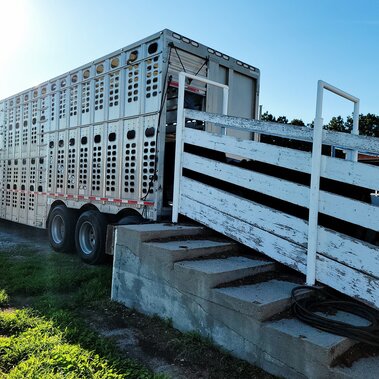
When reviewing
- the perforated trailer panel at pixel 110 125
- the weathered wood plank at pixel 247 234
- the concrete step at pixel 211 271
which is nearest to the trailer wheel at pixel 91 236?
the perforated trailer panel at pixel 110 125

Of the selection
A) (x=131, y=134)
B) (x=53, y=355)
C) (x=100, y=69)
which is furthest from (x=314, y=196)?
(x=100, y=69)

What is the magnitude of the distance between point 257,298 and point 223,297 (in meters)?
0.30

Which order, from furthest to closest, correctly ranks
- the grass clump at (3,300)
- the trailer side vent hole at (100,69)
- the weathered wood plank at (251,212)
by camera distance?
the trailer side vent hole at (100,69), the grass clump at (3,300), the weathered wood plank at (251,212)

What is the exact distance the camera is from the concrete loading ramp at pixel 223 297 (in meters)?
2.83

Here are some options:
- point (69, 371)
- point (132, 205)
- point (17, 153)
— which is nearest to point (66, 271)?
point (132, 205)

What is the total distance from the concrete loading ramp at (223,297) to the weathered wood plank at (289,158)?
1.10 m

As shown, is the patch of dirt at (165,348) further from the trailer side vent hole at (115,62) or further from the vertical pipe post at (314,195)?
the trailer side vent hole at (115,62)

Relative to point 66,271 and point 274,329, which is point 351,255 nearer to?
point 274,329

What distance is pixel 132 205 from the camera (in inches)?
245

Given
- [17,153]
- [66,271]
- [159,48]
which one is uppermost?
[159,48]

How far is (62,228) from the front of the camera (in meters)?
8.05

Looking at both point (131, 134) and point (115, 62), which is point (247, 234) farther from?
point (115, 62)

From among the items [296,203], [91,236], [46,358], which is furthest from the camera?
[91,236]

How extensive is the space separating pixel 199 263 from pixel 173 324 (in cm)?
67
